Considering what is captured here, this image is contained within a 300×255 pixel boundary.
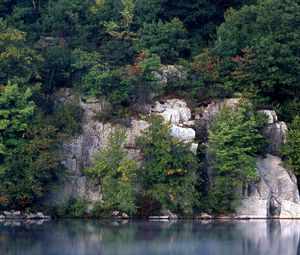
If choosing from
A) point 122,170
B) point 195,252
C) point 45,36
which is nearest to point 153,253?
point 195,252

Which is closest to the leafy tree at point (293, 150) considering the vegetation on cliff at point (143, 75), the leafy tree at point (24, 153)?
the vegetation on cliff at point (143, 75)

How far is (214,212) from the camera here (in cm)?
3975

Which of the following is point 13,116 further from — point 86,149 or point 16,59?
point 86,149

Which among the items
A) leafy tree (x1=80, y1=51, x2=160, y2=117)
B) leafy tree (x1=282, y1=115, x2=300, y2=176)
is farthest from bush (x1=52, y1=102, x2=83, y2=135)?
leafy tree (x1=282, y1=115, x2=300, y2=176)

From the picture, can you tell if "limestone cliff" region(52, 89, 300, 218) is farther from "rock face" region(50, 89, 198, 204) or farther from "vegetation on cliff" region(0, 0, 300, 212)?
"vegetation on cliff" region(0, 0, 300, 212)

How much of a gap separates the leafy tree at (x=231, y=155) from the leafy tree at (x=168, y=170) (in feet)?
3.60

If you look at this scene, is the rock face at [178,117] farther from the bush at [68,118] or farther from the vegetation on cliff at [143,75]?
the bush at [68,118]

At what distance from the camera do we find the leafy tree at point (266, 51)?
139 feet

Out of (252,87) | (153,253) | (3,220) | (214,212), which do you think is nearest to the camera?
(153,253)

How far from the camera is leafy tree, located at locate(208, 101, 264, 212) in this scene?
1553 inches

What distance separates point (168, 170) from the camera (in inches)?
1527

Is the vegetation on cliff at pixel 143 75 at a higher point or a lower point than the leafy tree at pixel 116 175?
higher

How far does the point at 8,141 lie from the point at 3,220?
3409mm

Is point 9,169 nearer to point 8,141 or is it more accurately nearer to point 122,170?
point 8,141
